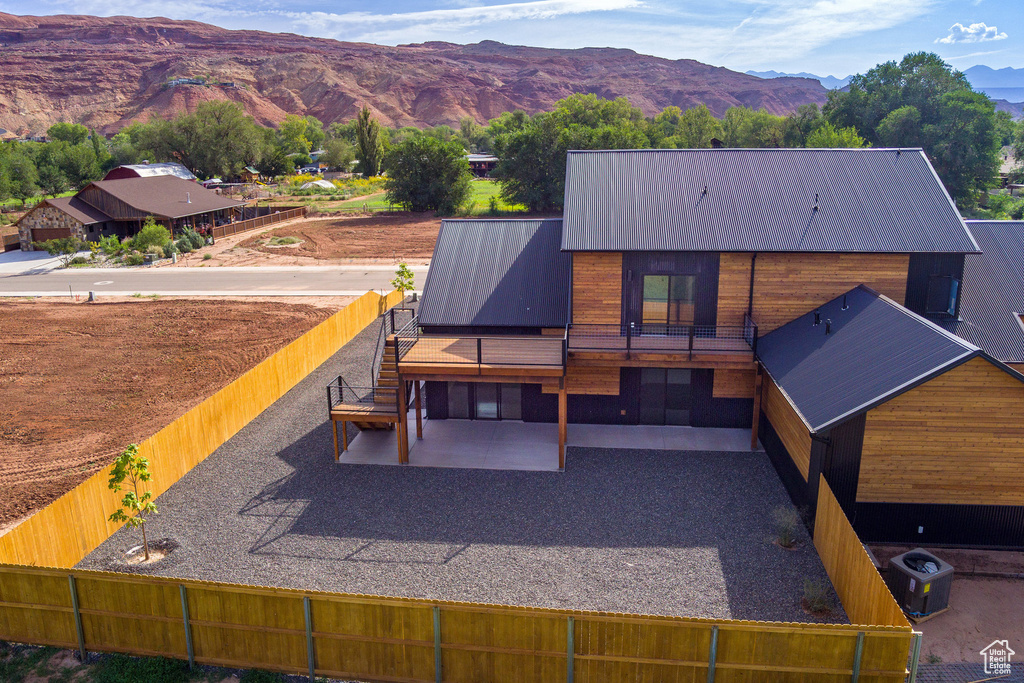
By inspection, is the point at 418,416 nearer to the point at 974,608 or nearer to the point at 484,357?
the point at 484,357

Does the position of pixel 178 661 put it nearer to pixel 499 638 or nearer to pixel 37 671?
pixel 37 671

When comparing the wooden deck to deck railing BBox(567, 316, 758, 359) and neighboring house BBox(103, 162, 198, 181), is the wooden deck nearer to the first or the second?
deck railing BBox(567, 316, 758, 359)

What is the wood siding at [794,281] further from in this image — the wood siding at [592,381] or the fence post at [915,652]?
the fence post at [915,652]

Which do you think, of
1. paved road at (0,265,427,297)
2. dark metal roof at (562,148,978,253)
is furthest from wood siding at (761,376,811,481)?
paved road at (0,265,427,297)

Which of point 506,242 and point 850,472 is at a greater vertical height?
point 506,242

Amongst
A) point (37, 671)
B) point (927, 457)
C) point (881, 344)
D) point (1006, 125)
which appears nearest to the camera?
point (37, 671)

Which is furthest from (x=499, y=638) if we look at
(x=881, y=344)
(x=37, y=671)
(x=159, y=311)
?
(x=159, y=311)
